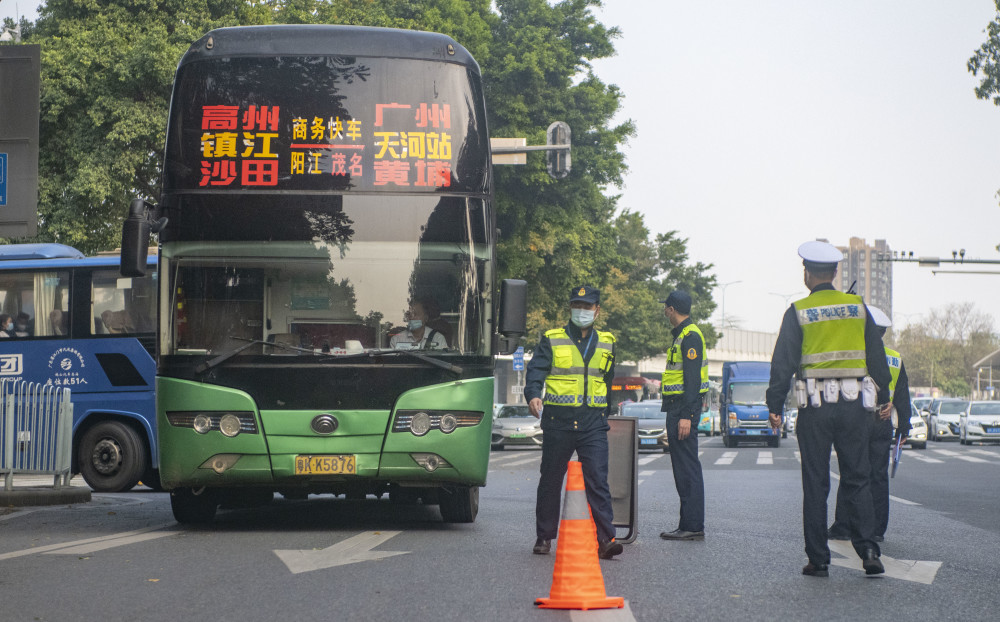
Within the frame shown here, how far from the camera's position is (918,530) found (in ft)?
38.1

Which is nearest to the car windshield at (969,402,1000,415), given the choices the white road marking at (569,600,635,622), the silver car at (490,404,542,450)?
the silver car at (490,404,542,450)

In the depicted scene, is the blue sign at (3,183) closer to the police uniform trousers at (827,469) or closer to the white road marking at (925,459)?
the police uniform trousers at (827,469)

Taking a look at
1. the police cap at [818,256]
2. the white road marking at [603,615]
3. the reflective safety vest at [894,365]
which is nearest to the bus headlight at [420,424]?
the police cap at [818,256]

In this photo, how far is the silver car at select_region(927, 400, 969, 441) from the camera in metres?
52.7

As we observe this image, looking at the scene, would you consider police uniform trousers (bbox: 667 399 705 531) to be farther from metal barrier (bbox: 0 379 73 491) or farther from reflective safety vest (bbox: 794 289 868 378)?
metal barrier (bbox: 0 379 73 491)

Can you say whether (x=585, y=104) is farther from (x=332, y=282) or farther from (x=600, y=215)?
(x=332, y=282)

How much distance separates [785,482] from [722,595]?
13524 mm

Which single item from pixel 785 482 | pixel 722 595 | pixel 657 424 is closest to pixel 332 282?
pixel 722 595

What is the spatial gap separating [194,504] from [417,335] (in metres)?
2.65

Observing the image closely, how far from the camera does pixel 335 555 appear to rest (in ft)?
29.2

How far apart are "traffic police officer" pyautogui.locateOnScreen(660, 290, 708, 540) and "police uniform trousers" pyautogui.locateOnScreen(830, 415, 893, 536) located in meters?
1.10

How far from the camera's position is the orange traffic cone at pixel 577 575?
6.69 m

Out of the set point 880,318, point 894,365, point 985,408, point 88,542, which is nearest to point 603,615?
point 894,365

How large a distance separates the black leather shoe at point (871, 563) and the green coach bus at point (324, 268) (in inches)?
139
